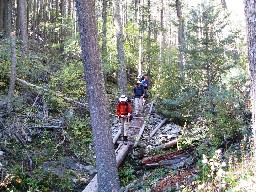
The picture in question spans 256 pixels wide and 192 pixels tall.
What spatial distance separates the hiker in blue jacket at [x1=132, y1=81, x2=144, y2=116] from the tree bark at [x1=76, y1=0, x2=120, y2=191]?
29.1 ft

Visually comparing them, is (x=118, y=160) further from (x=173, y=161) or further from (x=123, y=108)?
(x=123, y=108)

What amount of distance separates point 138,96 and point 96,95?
927 centimetres

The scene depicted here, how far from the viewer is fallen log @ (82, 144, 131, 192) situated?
9.93 meters

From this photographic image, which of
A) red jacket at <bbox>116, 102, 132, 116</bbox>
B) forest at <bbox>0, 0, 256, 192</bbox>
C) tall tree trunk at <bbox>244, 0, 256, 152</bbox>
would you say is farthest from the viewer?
red jacket at <bbox>116, 102, 132, 116</bbox>

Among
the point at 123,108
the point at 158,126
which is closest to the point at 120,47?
the point at 158,126

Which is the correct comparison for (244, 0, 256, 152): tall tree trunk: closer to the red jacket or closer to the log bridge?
the log bridge

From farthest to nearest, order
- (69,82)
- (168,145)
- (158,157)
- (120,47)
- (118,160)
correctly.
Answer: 1. (120,47)
2. (69,82)
3. (168,145)
4. (158,157)
5. (118,160)

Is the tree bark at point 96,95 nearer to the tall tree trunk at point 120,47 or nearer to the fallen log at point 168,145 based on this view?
the fallen log at point 168,145

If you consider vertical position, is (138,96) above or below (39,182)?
above

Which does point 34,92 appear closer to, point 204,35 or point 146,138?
point 146,138

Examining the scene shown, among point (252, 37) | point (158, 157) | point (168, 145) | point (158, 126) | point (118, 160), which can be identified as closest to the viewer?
point (252, 37)

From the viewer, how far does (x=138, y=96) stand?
17.9m

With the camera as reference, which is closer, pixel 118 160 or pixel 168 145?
pixel 118 160

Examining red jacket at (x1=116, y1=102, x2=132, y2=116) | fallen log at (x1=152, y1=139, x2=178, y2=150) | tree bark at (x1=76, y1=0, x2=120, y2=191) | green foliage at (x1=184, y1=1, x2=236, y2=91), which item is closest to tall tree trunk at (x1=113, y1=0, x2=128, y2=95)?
green foliage at (x1=184, y1=1, x2=236, y2=91)
